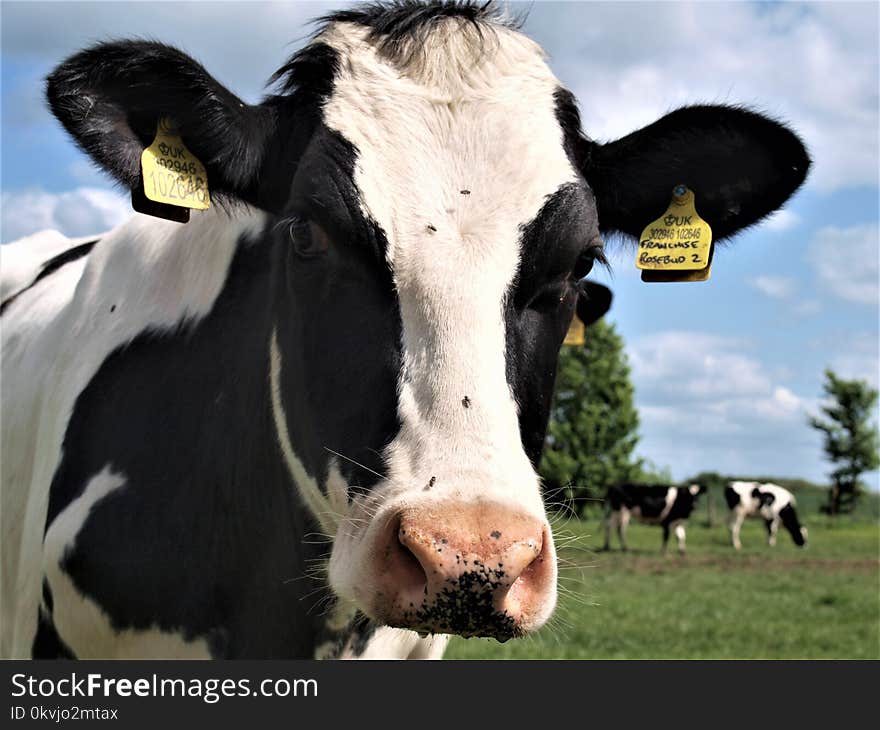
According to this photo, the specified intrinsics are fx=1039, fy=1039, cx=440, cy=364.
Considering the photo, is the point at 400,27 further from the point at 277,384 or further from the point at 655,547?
the point at 655,547

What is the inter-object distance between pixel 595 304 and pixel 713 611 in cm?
932

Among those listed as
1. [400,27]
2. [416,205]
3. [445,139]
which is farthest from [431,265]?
[400,27]

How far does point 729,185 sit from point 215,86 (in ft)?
6.66

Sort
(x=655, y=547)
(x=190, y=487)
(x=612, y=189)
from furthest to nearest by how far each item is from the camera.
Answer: (x=655, y=547) < (x=612, y=189) < (x=190, y=487)

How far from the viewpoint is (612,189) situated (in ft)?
12.9

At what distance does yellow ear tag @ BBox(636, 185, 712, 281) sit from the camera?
4125mm

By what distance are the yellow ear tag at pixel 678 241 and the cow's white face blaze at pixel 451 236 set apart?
2.84 feet

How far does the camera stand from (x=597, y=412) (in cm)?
5697

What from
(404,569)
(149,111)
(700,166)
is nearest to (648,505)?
(700,166)

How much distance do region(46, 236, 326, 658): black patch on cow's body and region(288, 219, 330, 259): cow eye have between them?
427mm

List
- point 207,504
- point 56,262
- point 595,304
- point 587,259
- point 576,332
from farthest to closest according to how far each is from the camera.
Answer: point 595,304
point 56,262
point 576,332
point 207,504
point 587,259

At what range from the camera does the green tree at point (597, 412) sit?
56.8m

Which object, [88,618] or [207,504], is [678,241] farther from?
[88,618]

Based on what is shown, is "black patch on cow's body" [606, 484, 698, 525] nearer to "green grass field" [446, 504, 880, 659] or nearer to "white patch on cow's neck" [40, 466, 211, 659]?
"green grass field" [446, 504, 880, 659]
